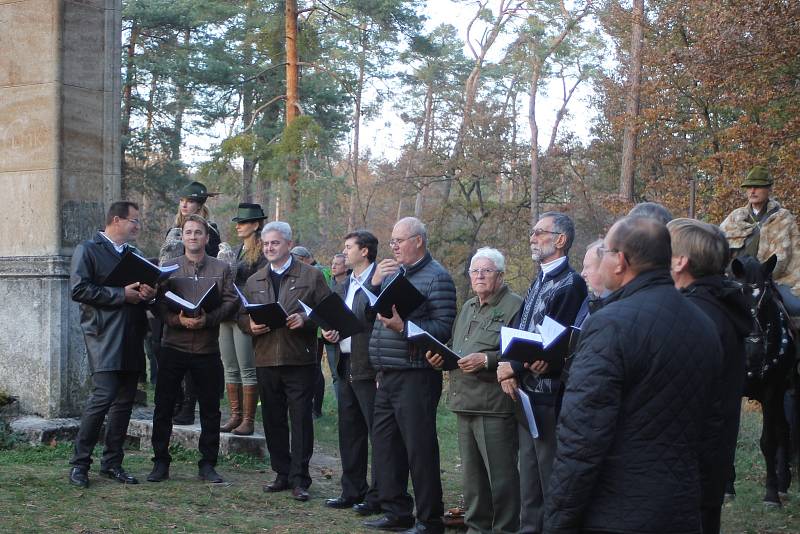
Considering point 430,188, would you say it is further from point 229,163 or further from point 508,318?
point 508,318

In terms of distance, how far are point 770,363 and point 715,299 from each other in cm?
352

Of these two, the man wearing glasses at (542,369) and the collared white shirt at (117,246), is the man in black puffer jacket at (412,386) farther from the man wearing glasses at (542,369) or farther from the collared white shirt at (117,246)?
the collared white shirt at (117,246)

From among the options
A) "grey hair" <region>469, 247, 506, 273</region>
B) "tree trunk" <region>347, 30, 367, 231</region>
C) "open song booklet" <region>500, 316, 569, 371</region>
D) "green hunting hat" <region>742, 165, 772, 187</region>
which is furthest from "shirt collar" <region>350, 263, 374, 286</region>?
"tree trunk" <region>347, 30, 367, 231</region>

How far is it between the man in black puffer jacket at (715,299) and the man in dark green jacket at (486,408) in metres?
1.73

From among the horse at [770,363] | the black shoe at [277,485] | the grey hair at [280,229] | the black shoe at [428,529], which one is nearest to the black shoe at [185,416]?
the black shoe at [277,485]

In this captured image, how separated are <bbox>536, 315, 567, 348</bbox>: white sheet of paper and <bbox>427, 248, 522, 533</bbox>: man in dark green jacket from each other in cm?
74

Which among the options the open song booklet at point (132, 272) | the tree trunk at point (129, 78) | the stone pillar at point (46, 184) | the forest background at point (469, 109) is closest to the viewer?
the open song booklet at point (132, 272)

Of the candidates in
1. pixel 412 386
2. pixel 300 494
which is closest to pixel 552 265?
pixel 412 386

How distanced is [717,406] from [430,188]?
3030 centimetres

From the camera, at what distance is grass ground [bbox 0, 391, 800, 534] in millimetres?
6133

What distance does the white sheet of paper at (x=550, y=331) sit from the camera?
518cm

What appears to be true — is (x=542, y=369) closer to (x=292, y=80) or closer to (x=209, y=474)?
(x=209, y=474)

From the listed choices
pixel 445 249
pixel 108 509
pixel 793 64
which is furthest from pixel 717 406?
pixel 445 249

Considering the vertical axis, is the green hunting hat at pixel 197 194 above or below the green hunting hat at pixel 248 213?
above
